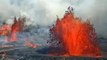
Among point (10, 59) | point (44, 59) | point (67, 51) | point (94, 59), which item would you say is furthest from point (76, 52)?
point (10, 59)

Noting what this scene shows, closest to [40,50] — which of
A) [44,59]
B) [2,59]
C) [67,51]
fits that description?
[67,51]

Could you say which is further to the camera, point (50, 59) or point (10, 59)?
point (50, 59)

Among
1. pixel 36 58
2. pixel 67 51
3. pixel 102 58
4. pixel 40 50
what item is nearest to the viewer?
pixel 36 58

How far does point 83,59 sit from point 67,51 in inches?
2085

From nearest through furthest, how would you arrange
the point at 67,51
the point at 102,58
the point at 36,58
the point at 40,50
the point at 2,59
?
the point at 2,59
the point at 36,58
the point at 102,58
the point at 40,50
the point at 67,51

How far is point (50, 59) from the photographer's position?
14612 centimetres

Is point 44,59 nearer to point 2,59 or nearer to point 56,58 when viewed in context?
point 56,58

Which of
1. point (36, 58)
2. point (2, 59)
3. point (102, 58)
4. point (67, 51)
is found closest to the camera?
point (2, 59)

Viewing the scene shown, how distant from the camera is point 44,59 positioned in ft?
470

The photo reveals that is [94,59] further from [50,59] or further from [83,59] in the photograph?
[50,59]

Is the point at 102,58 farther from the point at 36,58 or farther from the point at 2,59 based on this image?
the point at 2,59

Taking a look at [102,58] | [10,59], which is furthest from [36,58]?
[102,58]

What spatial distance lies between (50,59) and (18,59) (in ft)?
57.1

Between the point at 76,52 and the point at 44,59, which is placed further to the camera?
the point at 76,52
